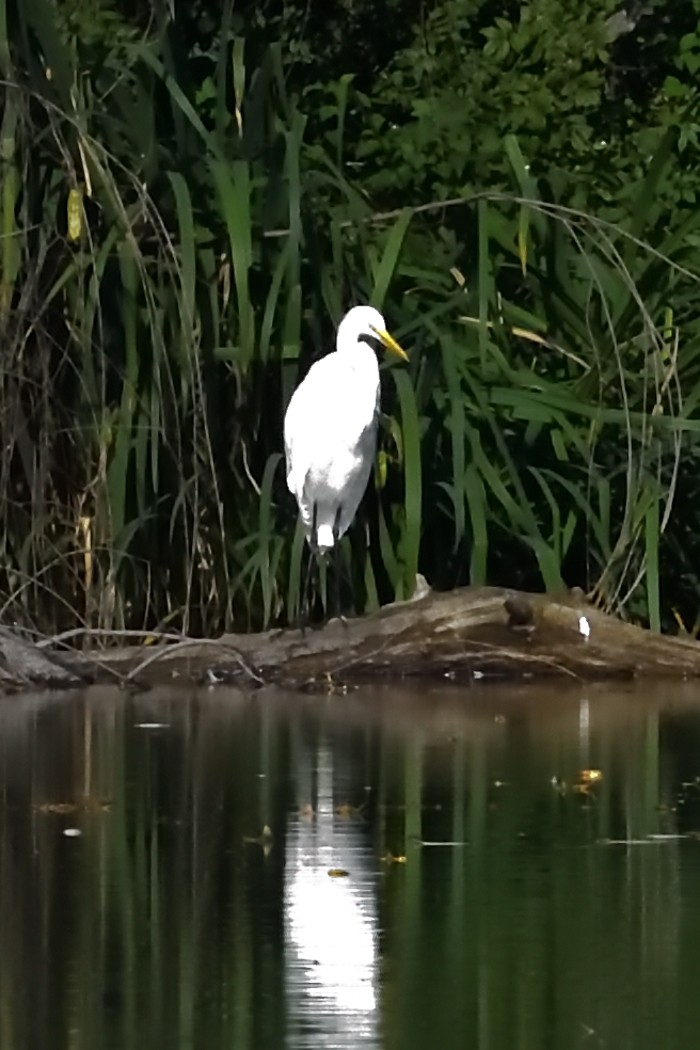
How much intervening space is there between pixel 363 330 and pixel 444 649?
1.18m

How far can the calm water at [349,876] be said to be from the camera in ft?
15.8

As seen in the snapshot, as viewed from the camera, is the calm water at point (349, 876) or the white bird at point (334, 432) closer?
the calm water at point (349, 876)

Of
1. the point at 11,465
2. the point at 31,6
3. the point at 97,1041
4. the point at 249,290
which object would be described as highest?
the point at 31,6

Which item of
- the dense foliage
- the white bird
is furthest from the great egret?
the dense foliage

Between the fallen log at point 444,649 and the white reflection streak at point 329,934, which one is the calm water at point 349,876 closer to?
the white reflection streak at point 329,934

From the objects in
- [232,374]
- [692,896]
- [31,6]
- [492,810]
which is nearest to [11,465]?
[232,374]

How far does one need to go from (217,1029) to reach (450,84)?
7.68 meters

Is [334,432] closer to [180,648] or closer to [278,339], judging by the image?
[278,339]

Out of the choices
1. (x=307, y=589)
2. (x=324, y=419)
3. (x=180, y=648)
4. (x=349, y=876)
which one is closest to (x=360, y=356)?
(x=324, y=419)

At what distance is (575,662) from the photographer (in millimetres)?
9398

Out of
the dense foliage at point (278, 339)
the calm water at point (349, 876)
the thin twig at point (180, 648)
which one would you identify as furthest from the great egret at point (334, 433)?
the calm water at point (349, 876)

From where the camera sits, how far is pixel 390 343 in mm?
9852

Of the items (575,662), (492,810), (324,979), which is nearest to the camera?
(324,979)

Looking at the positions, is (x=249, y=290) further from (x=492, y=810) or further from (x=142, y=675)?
(x=492, y=810)
